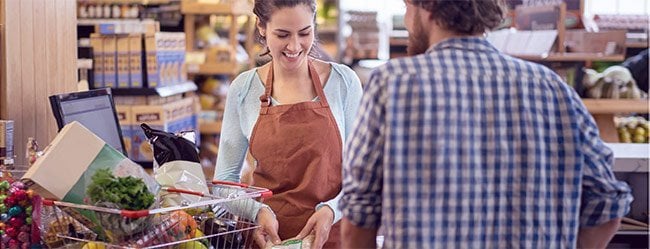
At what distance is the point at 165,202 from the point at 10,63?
932 millimetres

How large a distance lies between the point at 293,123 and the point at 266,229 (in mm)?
419

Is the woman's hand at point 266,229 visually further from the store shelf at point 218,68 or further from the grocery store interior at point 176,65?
the store shelf at point 218,68

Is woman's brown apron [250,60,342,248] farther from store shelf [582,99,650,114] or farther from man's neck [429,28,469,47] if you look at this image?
store shelf [582,99,650,114]

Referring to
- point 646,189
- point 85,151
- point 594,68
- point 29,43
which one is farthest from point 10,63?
point 594,68

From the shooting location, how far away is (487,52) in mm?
2115

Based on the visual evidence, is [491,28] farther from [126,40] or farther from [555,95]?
[126,40]

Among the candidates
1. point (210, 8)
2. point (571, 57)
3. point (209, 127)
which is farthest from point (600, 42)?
point (209, 127)

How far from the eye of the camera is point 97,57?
6.02 m

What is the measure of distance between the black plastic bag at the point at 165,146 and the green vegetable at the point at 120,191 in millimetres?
303

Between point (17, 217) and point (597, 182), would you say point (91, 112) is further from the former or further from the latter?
point (597, 182)

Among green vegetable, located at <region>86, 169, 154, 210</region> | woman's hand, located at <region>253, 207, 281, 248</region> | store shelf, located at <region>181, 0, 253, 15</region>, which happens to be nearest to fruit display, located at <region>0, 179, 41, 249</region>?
green vegetable, located at <region>86, 169, 154, 210</region>

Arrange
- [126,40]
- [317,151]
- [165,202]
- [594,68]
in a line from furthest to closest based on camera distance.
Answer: [594,68], [126,40], [317,151], [165,202]

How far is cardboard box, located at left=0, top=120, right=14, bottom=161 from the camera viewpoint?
2828mm

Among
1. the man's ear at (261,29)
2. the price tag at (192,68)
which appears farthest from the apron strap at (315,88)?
the price tag at (192,68)
